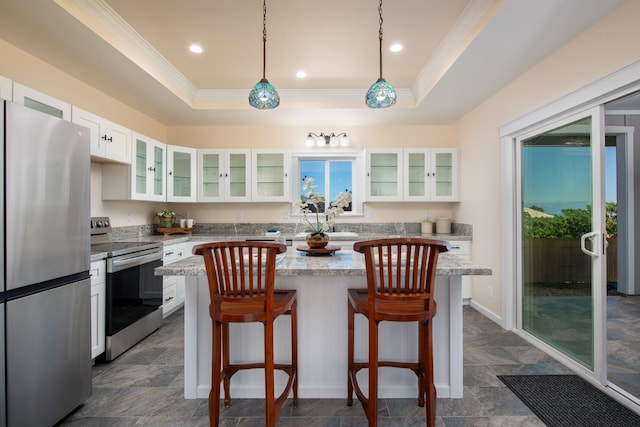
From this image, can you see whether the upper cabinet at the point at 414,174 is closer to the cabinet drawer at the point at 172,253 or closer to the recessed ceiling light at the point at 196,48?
the recessed ceiling light at the point at 196,48

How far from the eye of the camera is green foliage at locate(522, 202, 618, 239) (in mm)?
2359

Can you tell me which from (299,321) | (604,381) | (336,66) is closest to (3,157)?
(299,321)

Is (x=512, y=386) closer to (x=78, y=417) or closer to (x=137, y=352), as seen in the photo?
(x=78, y=417)

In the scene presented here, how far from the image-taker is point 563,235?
8.46 feet

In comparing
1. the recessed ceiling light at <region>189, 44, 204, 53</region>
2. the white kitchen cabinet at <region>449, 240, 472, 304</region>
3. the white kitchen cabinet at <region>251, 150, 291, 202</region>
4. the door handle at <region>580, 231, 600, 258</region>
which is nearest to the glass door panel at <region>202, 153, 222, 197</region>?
the white kitchen cabinet at <region>251, 150, 291, 202</region>

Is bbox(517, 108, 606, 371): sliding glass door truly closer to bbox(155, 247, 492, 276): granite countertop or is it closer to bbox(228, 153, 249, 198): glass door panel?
bbox(155, 247, 492, 276): granite countertop

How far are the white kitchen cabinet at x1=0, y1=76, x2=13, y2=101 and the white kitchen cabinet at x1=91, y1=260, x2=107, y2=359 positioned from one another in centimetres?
125

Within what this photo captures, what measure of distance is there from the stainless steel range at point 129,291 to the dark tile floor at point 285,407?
0.21 m

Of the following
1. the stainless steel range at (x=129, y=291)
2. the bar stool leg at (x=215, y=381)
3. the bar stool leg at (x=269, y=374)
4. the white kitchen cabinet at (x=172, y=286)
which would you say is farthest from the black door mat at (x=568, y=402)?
the white kitchen cabinet at (x=172, y=286)

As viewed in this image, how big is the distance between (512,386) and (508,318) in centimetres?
116

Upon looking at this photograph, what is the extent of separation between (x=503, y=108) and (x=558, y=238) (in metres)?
1.43

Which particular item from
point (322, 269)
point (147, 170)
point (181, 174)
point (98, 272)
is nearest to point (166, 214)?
point (181, 174)

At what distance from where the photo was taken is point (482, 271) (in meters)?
1.65

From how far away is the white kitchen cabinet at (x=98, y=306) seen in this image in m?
2.34
